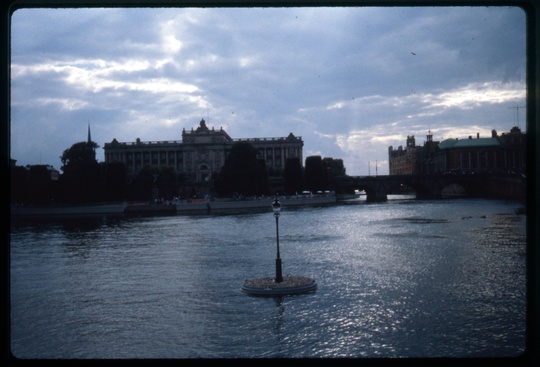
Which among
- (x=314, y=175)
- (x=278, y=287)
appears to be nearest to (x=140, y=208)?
(x=314, y=175)

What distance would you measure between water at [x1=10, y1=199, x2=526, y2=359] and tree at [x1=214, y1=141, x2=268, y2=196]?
130 feet

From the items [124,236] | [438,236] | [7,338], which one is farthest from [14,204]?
[7,338]

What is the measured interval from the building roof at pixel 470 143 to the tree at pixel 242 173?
1358 inches

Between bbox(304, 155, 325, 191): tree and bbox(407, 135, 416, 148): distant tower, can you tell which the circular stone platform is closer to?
bbox(304, 155, 325, 191): tree

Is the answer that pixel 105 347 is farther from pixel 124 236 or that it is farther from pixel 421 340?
pixel 124 236

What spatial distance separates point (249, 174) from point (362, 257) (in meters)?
49.3

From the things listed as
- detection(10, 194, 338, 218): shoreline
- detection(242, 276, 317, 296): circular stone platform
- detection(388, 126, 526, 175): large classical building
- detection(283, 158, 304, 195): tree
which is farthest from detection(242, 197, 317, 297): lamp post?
detection(283, 158, 304, 195): tree

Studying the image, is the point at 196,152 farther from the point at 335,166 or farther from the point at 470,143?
the point at 470,143

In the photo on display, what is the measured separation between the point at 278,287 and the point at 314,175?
240ft

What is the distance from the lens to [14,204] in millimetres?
66062

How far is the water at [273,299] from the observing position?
11.4m

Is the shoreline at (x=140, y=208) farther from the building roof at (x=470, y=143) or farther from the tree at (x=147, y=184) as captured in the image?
the building roof at (x=470, y=143)

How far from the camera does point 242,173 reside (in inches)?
2864

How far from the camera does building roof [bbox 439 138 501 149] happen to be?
8254 cm
